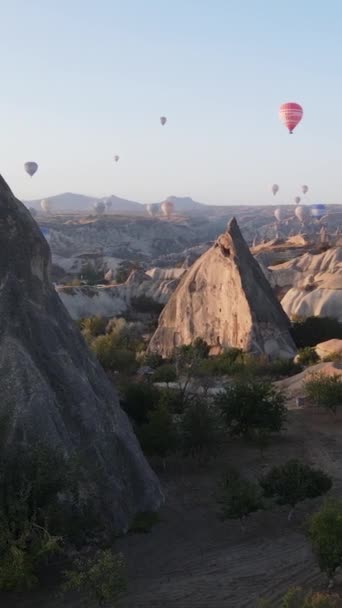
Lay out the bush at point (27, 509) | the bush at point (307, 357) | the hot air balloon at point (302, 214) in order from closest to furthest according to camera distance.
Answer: the bush at point (27, 509)
the bush at point (307, 357)
the hot air balloon at point (302, 214)

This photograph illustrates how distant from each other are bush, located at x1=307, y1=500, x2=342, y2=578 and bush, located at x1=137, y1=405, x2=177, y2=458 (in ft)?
19.7

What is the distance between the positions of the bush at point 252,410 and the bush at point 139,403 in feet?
5.69

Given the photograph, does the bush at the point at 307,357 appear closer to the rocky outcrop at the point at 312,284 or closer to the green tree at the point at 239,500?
the rocky outcrop at the point at 312,284

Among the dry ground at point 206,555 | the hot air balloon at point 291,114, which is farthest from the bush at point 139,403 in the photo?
the hot air balloon at point 291,114

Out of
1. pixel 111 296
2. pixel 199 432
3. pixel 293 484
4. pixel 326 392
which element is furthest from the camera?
pixel 111 296

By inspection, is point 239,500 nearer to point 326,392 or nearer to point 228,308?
point 326,392

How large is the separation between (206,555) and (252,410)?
6.54 metres

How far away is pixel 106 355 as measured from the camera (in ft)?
89.2

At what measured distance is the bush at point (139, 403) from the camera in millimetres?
17156

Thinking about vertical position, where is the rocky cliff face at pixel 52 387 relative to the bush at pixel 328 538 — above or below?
above

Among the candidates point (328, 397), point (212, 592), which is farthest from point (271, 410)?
point (212, 592)

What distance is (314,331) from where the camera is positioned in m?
33.3

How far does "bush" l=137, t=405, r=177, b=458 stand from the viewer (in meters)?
14.7

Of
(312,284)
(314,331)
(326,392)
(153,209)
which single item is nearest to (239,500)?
(326,392)
